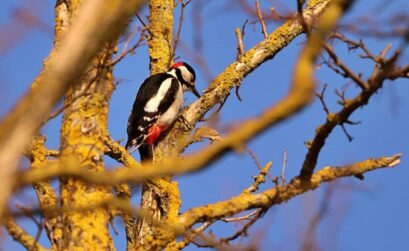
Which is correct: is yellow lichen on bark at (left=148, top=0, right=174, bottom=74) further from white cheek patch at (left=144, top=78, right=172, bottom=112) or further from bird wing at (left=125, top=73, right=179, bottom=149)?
white cheek patch at (left=144, top=78, right=172, bottom=112)

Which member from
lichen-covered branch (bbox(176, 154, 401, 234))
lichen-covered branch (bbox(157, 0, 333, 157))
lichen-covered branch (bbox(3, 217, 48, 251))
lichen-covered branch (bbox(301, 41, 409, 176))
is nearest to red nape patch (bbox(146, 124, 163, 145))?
lichen-covered branch (bbox(157, 0, 333, 157))

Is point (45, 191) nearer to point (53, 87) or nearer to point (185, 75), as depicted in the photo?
point (53, 87)

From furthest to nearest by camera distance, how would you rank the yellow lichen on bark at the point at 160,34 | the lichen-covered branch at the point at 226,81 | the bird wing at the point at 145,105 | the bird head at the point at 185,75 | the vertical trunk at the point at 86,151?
the bird head at the point at 185,75 < the bird wing at the point at 145,105 < the yellow lichen on bark at the point at 160,34 < the lichen-covered branch at the point at 226,81 < the vertical trunk at the point at 86,151

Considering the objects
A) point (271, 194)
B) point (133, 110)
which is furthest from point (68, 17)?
point (133, 110)

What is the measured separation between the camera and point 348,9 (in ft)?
7.48

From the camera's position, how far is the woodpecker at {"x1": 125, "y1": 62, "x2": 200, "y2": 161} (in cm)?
524

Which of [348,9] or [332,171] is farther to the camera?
[332,171]

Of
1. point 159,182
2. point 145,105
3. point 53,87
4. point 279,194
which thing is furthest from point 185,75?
point 53,87

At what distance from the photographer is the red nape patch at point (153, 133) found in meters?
5.05

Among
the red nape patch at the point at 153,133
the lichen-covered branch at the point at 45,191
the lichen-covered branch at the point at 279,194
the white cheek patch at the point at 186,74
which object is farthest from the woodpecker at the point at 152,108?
the lichen-covered branch at the point at 279,194

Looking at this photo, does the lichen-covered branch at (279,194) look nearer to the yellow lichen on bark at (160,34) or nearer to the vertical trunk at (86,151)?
the vertical trunk at (86,151)

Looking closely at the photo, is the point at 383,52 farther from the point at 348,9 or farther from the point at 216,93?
the point at 216,93

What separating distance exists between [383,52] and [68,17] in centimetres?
135

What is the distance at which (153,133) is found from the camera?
5.14 metres
